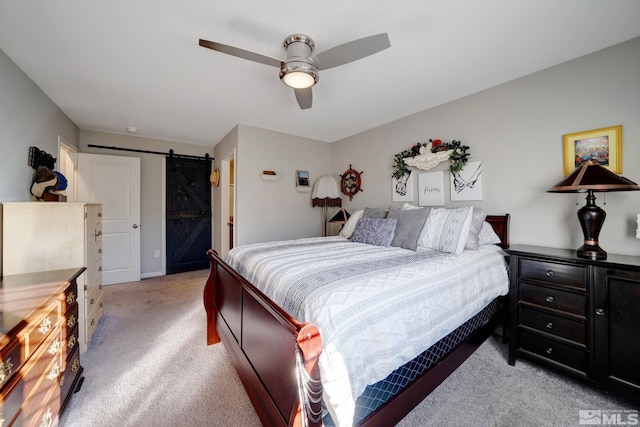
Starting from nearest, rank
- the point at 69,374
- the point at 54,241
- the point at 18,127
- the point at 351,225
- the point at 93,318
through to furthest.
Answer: the point at 69,374
the point at 54,241
the point at 18,127
the point at 93,318
the point at 351,225

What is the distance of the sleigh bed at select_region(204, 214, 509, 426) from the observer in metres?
0.94

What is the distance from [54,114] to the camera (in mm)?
2871

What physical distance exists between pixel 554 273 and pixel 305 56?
2.40m

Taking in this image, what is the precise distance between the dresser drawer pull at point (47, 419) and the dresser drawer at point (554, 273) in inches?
120

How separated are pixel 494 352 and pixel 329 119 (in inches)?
127

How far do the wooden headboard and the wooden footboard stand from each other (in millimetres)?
2368

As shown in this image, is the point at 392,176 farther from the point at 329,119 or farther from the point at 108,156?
the point at 108,156

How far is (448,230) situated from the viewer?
2262 mm

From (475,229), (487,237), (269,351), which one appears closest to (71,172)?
(269,351)

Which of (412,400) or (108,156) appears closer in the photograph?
(412,400)

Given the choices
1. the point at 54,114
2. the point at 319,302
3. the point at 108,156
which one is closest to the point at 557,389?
the point at 319,302

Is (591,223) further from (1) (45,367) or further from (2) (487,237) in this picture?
(1) (45,367)

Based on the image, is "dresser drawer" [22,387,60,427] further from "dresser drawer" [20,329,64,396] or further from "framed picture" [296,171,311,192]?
"framed picture" [296,171,311,192]

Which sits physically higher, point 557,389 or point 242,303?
point 242,303
